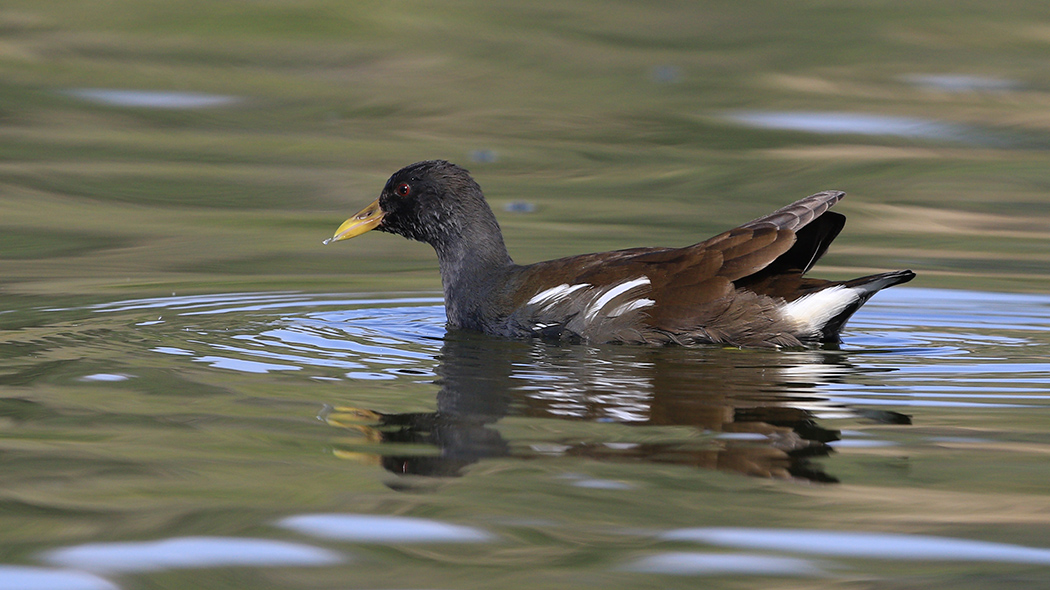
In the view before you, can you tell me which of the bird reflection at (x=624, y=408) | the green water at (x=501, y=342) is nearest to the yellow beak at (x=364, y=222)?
the green water at (x=501, y=342)

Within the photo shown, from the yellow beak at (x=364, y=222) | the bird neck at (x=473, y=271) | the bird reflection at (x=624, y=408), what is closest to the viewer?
the bird reflection at (x=624, y=408)

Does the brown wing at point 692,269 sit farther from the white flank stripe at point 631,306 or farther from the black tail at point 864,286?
the black tail at point 864,286

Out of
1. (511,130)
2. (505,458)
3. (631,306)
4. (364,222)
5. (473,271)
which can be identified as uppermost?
(511,130)

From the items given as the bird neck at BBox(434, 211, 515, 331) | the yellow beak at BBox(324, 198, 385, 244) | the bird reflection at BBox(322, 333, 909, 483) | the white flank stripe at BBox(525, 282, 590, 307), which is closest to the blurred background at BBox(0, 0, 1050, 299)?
the yellow beak at BBox(324, 198, 385, 244)

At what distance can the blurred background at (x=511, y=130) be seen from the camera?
970cm

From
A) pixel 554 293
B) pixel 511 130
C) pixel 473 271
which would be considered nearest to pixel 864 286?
pixel 554 293

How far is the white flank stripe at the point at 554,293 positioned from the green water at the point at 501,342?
0.22m

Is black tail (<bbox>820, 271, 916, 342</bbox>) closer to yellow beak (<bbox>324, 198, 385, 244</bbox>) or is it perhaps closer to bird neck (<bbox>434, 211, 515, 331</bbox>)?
bird neck (<bbox>434, 211, 515, 331</bbox>)

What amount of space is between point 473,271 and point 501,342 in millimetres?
688

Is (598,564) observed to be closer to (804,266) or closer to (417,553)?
(417,553)

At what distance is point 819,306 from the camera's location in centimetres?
655

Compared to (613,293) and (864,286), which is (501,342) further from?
(864,286)

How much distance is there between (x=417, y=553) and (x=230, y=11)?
47.8 ft

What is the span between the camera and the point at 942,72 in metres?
15.7
